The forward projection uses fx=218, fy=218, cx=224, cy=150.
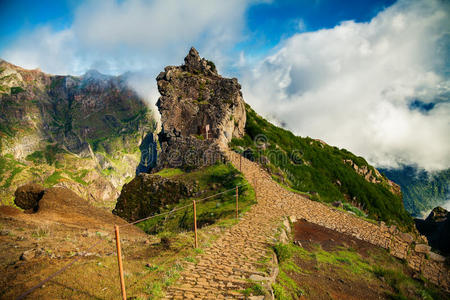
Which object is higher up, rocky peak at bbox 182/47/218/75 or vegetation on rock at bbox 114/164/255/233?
rocky peak at bbox 182/47/218/75

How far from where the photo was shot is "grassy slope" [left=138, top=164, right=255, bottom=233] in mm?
16094

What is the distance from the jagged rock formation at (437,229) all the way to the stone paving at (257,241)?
3947 cm

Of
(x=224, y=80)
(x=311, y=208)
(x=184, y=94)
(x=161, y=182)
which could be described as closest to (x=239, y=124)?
(x=224, y=80)

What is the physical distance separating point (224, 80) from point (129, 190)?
25.2m

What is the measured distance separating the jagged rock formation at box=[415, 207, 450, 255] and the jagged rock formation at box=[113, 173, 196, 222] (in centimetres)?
4882

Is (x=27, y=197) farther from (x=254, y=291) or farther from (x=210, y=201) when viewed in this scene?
(x=254, y=291)

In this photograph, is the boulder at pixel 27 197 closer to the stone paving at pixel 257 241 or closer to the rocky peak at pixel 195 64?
the stone paving at pixel 257 241

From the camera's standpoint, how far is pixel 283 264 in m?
8.94

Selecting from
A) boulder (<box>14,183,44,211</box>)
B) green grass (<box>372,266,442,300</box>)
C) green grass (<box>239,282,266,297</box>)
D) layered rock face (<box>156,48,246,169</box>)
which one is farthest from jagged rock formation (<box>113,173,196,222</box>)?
green grass (<box>239,282,266,297</box>)

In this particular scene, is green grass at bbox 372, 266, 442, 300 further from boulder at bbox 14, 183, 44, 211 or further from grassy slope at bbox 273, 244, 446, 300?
boulder at bbox 14, 183, 44, 211

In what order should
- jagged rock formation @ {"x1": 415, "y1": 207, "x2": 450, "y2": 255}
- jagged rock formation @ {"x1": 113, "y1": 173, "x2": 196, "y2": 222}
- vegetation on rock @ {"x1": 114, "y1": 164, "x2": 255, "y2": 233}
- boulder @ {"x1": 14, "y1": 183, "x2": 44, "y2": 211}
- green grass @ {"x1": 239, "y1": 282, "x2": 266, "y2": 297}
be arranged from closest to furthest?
green grass @ {"x1": 239, "y1": 282, "x2": 266, "y2": 297} < boulder @ {"x1": 14, "y1": 183, "x2": 44, "y2": 211} < vegetation on rock @ {"x1": 114, "y1": 164, "x2": 255, "y2": 233} < jagged rock formation @ {"x1": 113, "y1": 173, "x2": 196, "y2": 222} < jagged rock formation @ {"x1": 415, "y1": 207, "x2": 450, "y2": 255}

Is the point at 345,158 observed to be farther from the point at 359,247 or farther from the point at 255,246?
the point at 255,246

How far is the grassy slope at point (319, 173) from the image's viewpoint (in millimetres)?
36688

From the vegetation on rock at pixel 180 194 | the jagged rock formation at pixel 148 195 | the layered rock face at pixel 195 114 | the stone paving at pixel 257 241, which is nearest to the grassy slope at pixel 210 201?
the vegetation on rock at pixel 180 194
